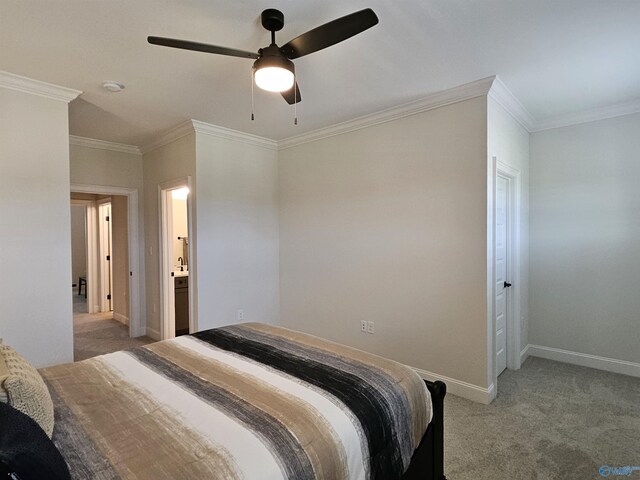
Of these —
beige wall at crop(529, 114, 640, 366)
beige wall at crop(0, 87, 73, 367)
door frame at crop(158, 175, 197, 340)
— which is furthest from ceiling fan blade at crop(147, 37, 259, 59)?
beige wall at crop(529, 114, 640, 366)

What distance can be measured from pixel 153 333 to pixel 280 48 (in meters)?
4.16

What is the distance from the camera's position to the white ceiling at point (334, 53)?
1854 mm

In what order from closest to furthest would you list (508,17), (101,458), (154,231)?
(101,458), (508,17), (154,231)

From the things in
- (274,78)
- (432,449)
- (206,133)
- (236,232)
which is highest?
(206,133)

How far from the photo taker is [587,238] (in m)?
3.49

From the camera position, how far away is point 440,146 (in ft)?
9.99

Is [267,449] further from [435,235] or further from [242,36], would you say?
[435,235]

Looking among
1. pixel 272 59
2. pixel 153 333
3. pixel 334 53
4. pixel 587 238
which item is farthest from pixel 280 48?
pixel 153 333

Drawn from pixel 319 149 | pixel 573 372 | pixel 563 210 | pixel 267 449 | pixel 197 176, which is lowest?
pixel 573 372

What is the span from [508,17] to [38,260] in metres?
3.69

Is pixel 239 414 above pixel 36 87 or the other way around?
the other way around

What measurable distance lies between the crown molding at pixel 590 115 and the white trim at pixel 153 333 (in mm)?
5200

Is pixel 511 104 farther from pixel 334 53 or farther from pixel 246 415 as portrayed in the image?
pixel 246 415

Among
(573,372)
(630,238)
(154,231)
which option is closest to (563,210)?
(630,238)
